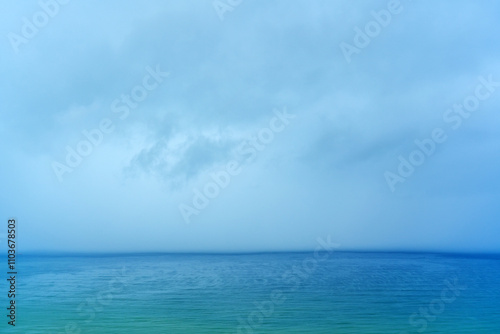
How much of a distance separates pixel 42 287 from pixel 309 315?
22378mm

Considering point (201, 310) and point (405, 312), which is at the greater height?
point (201, 310)

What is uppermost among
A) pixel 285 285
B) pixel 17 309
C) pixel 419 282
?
pixel 17 309

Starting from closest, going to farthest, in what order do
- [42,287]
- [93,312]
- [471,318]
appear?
1. [471,318]
2. [93,312]
3. [42,287]

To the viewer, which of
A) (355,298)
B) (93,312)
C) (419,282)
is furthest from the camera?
(419,282)

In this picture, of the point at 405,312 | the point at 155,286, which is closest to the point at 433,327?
the point at 405,312

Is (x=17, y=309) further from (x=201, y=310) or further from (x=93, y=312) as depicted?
(x=201, y=310)

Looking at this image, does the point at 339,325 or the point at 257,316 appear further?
the point at 257,316

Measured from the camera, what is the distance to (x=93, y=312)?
23.3 metres

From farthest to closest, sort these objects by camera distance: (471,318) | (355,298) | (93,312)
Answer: (355,298) < (93,312) < (471,318)

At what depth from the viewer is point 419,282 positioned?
35594 mm

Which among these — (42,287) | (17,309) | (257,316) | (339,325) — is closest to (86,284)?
(42,287)

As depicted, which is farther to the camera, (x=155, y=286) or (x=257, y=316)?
(x=155, y=286)

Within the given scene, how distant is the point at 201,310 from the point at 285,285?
1166 centimetres

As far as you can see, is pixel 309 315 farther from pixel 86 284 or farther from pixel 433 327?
pixel 86 284
